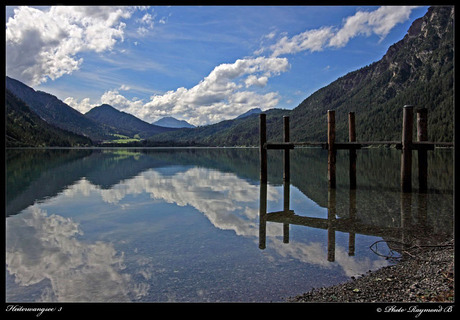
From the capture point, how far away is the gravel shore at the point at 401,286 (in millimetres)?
6504

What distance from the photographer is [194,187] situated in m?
26.2

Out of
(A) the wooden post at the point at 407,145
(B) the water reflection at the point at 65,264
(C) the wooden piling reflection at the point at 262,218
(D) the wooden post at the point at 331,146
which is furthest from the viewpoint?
(D) the wooden post at the point at 331,146

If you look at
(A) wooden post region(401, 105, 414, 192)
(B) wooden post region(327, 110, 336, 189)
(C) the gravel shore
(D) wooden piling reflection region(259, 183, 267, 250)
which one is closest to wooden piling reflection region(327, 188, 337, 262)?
(B) wooden post region(327, 110, 336, 189)

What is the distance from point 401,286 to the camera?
7125mm

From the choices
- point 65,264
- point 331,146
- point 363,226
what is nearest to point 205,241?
point 65,264

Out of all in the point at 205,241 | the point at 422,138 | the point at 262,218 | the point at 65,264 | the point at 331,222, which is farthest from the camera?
the point at 422,138

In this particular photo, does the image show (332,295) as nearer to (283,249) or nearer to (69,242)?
(283,249)

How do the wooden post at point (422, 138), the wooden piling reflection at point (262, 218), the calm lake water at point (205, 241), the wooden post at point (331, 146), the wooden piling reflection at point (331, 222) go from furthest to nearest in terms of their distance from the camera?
1. the wooden post at point (331, 146)
2. the wooden post at point (422, 138)
3. the wooden piling reflection at point (262, 218)
4. the wooden piling reflection at point (331, 222)
5. the calm lake water at point (205, 241)

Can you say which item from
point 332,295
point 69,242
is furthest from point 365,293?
point 69,242

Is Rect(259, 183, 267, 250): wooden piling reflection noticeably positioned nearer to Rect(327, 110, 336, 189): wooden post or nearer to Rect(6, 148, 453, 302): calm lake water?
Rect(6, 148, 453, 302): calm lake water

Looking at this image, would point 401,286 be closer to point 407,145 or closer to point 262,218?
point 262,218

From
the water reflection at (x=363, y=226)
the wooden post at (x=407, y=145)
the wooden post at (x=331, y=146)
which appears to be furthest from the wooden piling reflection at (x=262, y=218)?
the wooden post at (x=407, y=145)

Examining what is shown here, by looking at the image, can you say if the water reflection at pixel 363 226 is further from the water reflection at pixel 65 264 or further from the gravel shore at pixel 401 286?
the water reflection at pixel 65 264

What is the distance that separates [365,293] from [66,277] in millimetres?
7303
